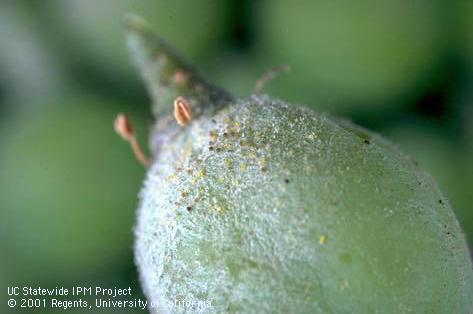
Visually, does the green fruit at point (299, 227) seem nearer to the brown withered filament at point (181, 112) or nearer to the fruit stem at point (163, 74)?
the brown withered filament at point (181, 112)

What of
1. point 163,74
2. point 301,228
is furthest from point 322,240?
point 163,74

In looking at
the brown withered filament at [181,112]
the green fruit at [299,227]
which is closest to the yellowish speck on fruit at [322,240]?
the green fruit at [299,227]

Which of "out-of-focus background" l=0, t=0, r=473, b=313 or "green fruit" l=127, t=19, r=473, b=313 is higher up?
"out-of-focus background" l=0, t=0, r=473, b=313

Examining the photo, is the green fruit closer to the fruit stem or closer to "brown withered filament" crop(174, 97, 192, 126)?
"brown withered filament" crop(174, 97, 192, 126)

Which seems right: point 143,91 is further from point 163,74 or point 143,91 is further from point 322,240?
point 322,240

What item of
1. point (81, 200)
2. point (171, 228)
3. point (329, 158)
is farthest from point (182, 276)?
point (81, 200)

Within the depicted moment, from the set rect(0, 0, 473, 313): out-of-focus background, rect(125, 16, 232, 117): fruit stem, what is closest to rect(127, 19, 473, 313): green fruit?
rect(125, 16, 232, 117): fruit stem
